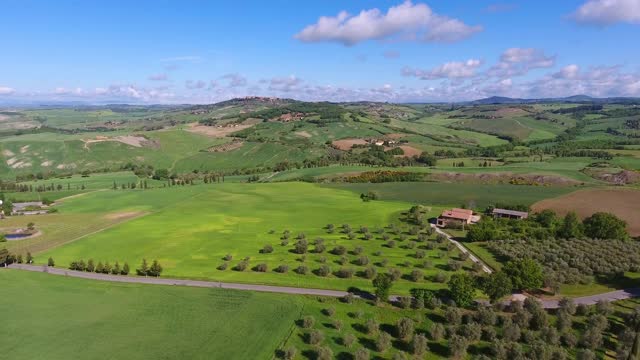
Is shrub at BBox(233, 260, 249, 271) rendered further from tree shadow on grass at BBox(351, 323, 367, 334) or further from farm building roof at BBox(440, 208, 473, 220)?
farm building roof at BBox(440, 208, 473, 220)

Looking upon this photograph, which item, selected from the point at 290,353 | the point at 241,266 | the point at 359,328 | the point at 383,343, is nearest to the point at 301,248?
the point at 241,266

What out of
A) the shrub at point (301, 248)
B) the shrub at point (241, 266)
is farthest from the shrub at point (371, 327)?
the shrub at point (301, 248)

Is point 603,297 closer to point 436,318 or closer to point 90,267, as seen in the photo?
point 436,318


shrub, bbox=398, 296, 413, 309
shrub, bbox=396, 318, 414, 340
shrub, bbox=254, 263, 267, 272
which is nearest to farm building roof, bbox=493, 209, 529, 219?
shrub, bbox=398, 296, 413, 309

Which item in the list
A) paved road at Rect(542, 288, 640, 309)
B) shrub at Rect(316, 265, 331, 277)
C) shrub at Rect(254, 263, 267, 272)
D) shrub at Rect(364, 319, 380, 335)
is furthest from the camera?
shrub at Rect(254, 263, 267, 272)

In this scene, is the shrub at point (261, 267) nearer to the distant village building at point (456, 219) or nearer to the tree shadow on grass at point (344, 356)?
the tree shadow on grass at point (344, 356)

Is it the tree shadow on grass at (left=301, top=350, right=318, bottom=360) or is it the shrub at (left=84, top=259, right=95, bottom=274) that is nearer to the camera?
the tree shadow on grass at (left=301, top=350, right=318, bottom=360)

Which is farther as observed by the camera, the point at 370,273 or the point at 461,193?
the point at 461,193
